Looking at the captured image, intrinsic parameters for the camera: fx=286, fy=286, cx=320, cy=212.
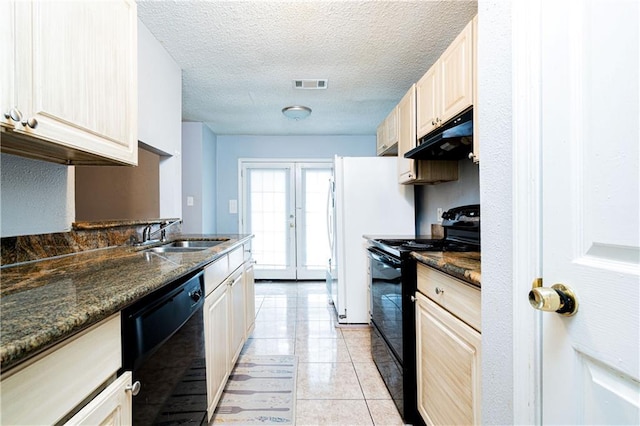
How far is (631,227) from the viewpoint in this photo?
48 cm

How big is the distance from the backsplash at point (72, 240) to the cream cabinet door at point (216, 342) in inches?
28.2

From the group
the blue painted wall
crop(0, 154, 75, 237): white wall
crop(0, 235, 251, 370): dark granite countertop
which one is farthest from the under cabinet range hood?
the blue painted wall

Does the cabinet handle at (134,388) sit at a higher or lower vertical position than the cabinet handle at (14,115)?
lower

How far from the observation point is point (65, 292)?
29.7 inches

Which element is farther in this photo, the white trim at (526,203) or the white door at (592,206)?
the white trim at (526,203)

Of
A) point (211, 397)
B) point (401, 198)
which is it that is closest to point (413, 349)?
point (211, 397)

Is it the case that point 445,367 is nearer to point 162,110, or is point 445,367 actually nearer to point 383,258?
point 383,258

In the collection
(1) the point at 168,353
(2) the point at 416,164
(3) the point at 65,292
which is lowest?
(1) the point at 168,353

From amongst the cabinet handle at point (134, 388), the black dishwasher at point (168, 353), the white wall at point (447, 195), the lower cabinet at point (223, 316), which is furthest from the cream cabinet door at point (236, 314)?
the white wall at point (447, 195)

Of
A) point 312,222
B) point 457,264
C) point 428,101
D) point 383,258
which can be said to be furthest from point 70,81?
point 312,222

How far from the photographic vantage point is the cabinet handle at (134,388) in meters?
0.75

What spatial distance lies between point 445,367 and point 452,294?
304mm

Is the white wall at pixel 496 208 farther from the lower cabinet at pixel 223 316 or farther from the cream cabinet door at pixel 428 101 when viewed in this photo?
the lower cabinet at pixel 223 316

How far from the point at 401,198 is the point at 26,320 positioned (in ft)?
8.90
